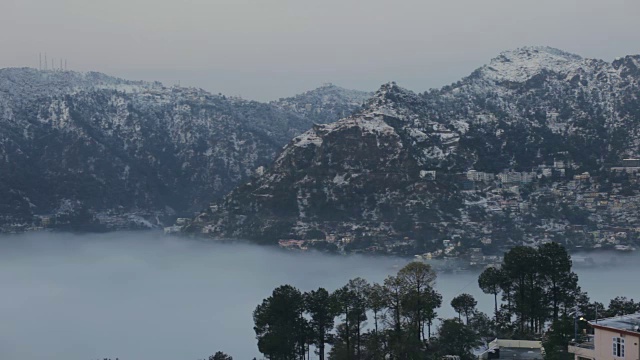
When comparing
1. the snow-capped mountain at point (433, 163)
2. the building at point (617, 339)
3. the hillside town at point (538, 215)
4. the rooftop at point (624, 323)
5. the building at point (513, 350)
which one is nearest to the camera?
the building at point (617, 339)

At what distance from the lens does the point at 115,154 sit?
187 meters

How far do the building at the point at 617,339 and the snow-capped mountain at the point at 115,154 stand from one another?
143053mm

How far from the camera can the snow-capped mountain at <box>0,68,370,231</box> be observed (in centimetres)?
17550

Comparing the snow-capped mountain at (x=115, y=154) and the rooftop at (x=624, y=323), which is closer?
the rooftop at (x=624, y=323)

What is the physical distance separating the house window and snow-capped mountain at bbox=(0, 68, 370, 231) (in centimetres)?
14394

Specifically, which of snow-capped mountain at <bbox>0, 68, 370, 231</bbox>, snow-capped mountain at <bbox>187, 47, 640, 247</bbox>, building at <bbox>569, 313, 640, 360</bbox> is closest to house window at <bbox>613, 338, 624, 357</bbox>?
building at <bbox>569, 313, 640, 360</bbox>

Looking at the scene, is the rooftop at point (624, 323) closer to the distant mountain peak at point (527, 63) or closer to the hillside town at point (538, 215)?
the hillside town at point (538, 215)

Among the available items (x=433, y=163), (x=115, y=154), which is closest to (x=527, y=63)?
(x=433, y=163)

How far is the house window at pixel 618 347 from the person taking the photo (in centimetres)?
2578

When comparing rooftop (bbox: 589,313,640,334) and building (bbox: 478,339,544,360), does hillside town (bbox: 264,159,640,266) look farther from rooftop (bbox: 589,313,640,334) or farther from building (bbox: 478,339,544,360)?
rooftop (bbox: 589,313,640,334)

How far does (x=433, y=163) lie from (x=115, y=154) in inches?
3387

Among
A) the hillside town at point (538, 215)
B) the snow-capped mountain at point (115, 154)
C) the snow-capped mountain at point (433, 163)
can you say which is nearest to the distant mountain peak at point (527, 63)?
the snow-capped mountain at point (433, 163)

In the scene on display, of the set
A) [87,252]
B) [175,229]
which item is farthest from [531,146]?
[87,252]

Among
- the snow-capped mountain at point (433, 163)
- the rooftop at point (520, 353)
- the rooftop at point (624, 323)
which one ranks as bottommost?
the rooftop at point (520, 353)
